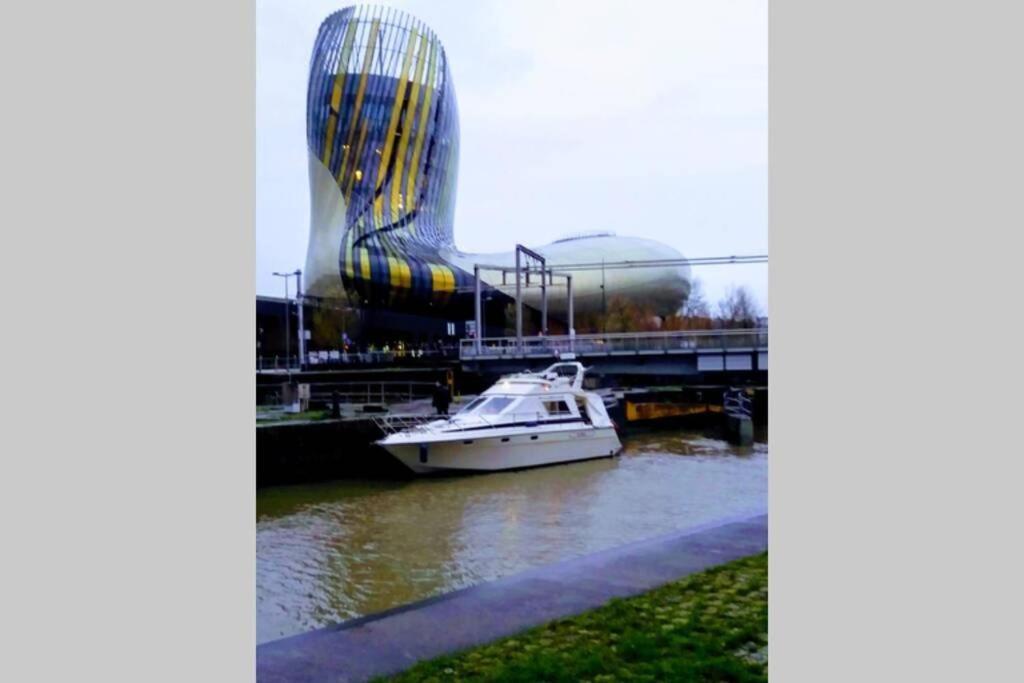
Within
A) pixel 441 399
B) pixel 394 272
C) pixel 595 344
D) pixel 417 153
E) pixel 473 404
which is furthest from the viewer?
pixel 417 153

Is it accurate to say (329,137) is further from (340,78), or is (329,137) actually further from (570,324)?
(570,324)

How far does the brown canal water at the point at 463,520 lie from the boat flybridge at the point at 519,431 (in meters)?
0.28

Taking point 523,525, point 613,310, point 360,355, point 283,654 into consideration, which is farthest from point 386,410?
point 283,654

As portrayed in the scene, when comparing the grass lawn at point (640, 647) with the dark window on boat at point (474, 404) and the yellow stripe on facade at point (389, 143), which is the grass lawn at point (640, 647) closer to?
the dark window on boat at point (474, 404)

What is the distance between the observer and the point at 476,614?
4.10 m

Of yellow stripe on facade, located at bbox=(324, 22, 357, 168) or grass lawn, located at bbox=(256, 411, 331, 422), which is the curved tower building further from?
grass lawn, located at bbox=(256, 411, 331, 422)

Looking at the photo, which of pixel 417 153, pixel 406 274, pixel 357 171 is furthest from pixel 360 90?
pixel 406 274

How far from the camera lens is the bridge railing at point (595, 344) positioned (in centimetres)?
1437

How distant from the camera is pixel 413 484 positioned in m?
13.8

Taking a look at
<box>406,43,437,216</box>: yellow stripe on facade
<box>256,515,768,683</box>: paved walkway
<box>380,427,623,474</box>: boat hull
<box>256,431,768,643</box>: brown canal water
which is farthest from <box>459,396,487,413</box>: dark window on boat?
<box>406,43,437,216</box>: yellow stripe on facade

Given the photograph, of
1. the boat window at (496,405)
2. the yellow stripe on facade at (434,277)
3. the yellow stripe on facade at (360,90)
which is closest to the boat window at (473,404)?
the boat window at (496,405)

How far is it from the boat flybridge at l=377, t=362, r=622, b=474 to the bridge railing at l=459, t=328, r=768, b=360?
437mm

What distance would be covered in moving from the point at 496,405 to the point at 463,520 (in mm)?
4584

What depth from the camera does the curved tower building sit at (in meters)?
21.5
